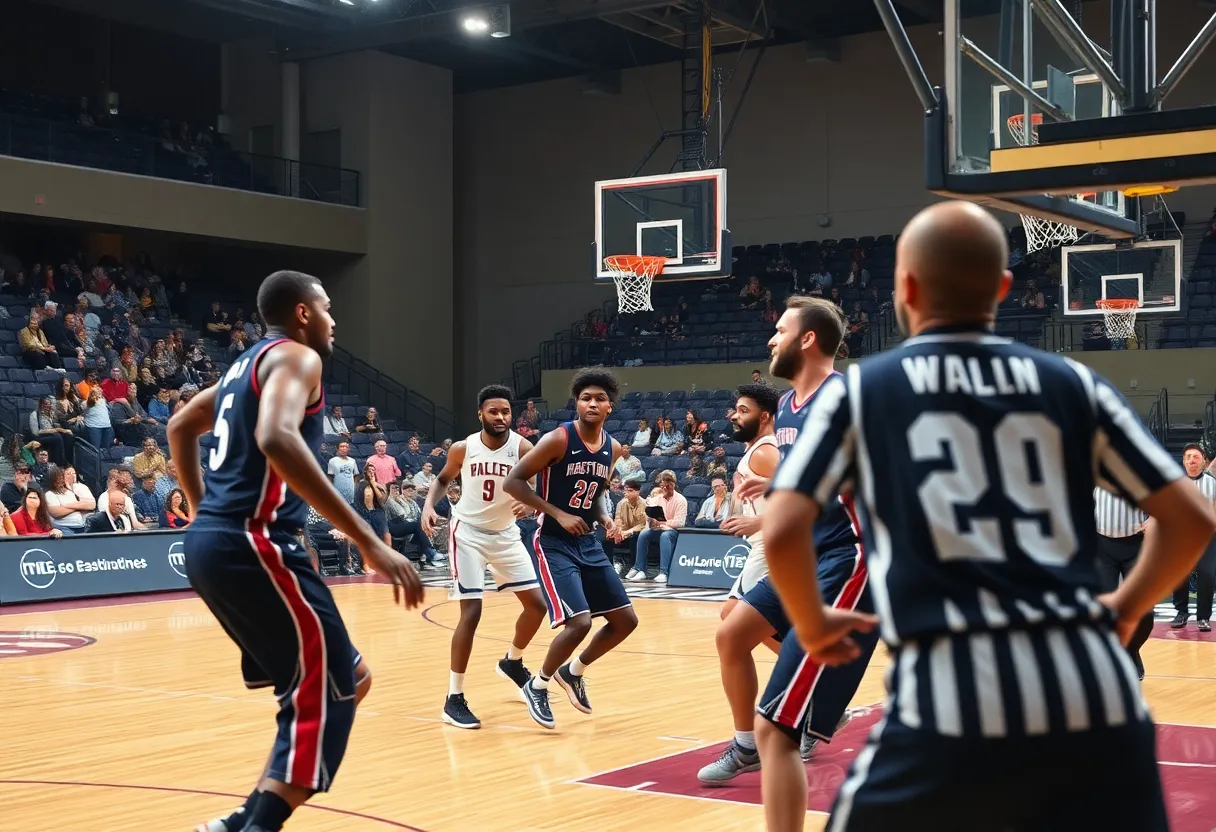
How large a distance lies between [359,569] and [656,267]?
5376 millimetres

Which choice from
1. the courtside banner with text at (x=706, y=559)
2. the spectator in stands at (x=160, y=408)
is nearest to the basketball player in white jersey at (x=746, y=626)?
the courtside banner with text at (x=706, y=559)

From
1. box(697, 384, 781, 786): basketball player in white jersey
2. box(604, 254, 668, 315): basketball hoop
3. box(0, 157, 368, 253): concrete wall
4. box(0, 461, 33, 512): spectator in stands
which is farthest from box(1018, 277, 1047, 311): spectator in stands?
box(697, 384, 781, 786): basketball player in white jersey

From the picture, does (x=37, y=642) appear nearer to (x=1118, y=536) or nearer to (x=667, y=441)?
(x=1118, y=536)

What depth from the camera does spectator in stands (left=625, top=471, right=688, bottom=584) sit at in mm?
16719

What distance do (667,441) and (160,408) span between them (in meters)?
7.16

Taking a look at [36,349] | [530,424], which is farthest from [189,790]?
[530,424]

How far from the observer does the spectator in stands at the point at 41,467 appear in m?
16.1

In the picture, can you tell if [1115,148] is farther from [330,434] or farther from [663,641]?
[330,434]

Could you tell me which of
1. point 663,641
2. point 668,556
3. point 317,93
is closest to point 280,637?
point 663,641

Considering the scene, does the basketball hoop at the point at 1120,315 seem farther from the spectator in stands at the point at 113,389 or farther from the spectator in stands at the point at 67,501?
the spectator in stands at the point at 113,389

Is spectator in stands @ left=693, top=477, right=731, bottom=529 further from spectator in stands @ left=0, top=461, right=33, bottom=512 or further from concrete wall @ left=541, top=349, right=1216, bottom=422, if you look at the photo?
spectator in stands @ left=0, top=461, right=33, bottom=512

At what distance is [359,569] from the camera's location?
1820 centimetres

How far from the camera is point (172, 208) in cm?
2302

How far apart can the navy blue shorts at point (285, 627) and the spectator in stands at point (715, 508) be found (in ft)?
40.2
